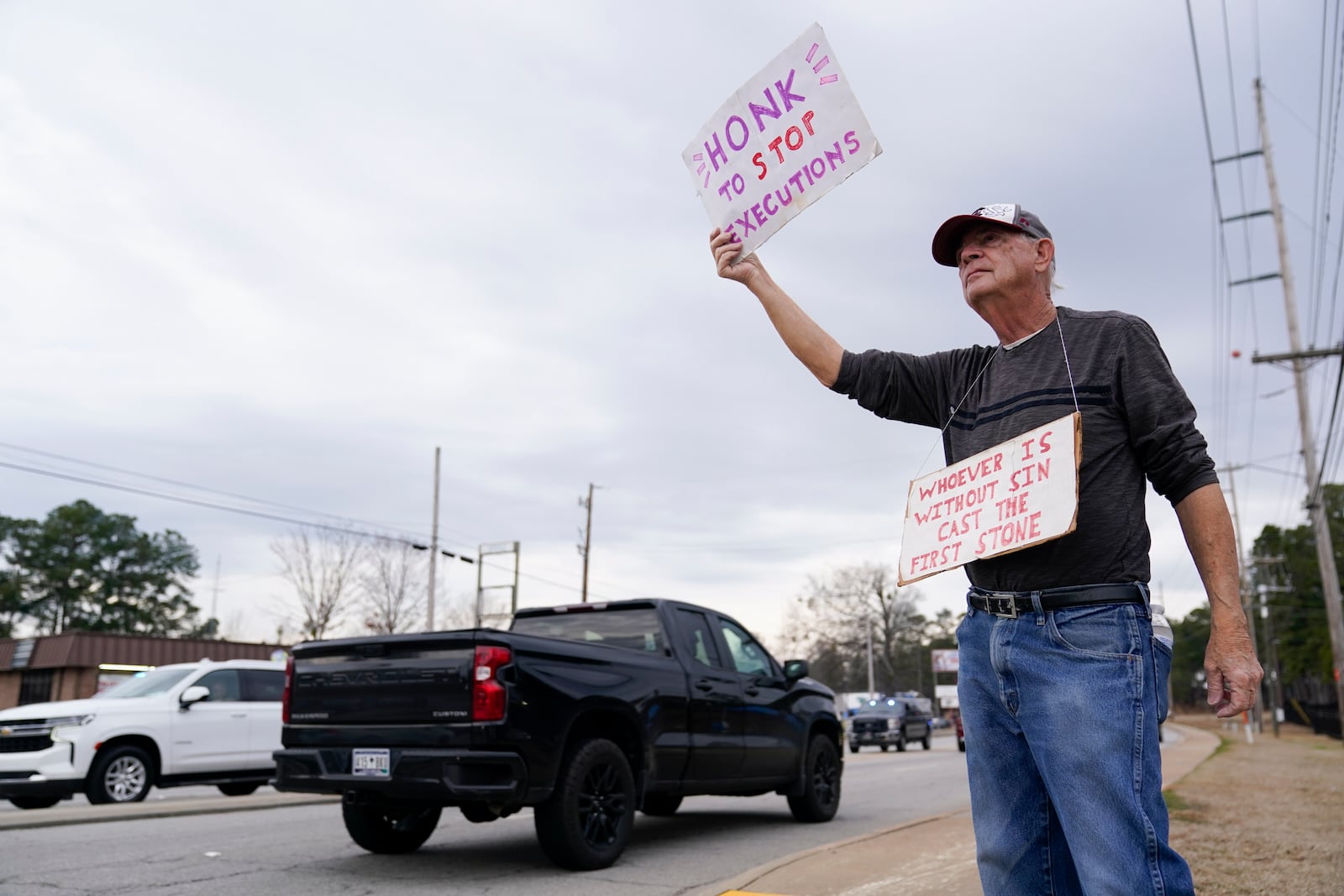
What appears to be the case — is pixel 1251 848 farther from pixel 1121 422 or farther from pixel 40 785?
pixel 40 785

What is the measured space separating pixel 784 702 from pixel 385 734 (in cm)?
403

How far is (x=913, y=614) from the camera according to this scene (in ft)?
261

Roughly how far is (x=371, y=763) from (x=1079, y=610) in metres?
4.95

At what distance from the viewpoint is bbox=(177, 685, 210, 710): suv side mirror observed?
42.3 feet

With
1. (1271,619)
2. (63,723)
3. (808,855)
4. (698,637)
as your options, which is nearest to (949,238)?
(808,855)

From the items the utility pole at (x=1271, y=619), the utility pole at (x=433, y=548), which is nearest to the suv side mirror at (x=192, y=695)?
the utility pole at (x=433, y=548)

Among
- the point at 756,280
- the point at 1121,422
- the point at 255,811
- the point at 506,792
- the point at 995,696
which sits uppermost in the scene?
the point at 756,280

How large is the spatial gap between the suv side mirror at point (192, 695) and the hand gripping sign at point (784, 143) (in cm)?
1163

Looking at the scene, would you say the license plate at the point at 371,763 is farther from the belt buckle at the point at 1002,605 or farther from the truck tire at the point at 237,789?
the truck tire at the point at 237,789

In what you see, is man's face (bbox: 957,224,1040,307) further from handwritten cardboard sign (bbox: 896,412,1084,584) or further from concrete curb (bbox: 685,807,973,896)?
concrete curb (bbox: 685,807,973,896)

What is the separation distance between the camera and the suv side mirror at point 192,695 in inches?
508

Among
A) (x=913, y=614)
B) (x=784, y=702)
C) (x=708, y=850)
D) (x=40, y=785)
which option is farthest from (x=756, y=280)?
(x=913, y=614)

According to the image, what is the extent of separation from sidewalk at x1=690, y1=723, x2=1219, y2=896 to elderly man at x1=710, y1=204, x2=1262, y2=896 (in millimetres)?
Answer: 2949

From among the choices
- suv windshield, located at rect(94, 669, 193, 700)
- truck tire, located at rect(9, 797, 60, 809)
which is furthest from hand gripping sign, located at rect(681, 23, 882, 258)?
truck tire, located at rect(9, 797, 60, 809)
